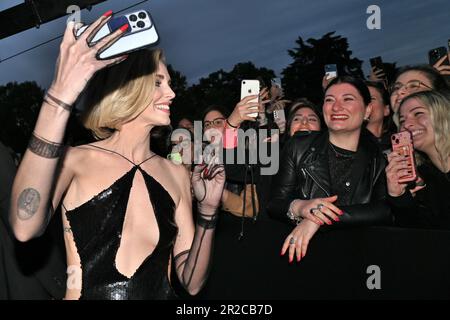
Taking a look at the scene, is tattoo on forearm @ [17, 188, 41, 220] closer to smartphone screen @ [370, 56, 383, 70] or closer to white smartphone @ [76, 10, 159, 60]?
white smartphone @ [76, 10, 159, 60]

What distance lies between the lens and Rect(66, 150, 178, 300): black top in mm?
2145

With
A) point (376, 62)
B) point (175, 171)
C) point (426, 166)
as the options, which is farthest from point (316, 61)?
point (175, 171)

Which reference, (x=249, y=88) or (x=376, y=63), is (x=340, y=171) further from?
(x=376, y=63)

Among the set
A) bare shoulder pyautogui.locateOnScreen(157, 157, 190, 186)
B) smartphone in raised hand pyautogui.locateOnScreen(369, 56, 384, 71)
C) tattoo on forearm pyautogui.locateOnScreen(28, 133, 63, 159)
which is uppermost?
smartphone in raised hand pyautogui.locateOnScreen(369, 56, 384, 71)

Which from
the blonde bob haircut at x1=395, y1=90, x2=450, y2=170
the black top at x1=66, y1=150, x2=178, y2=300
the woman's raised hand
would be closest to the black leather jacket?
the blonde bob haircut at x1=395, y1=90, x2=450, y2=170

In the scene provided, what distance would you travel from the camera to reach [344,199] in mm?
3443

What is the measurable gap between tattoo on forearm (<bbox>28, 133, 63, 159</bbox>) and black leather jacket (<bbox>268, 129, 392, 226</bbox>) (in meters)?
2.06

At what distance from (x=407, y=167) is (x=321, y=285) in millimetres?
954

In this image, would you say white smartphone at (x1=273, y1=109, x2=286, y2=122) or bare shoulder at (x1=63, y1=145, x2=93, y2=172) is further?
white smartphone at (x1=273, y1=109, x2=286, y2=122)

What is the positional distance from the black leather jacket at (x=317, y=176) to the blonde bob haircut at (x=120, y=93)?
1476 millimetres

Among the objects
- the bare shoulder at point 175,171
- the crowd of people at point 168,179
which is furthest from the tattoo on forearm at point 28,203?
the bare shoulder at point 175,171

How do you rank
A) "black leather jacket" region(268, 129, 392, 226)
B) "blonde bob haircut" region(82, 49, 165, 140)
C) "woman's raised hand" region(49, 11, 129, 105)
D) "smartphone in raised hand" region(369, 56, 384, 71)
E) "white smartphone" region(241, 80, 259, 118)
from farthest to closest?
"smartphone in raised hand" region(369, 56, 384, 71)
"white smartphone" region(241, 80, 259, 118)
"black leather jacket" region(268, 129, 392, 226)
"blonde bob haircut" region(82, 49, 165, 140)
"woman's raised hand" region(49, 11, 129, 105)

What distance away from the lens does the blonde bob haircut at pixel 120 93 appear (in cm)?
232
